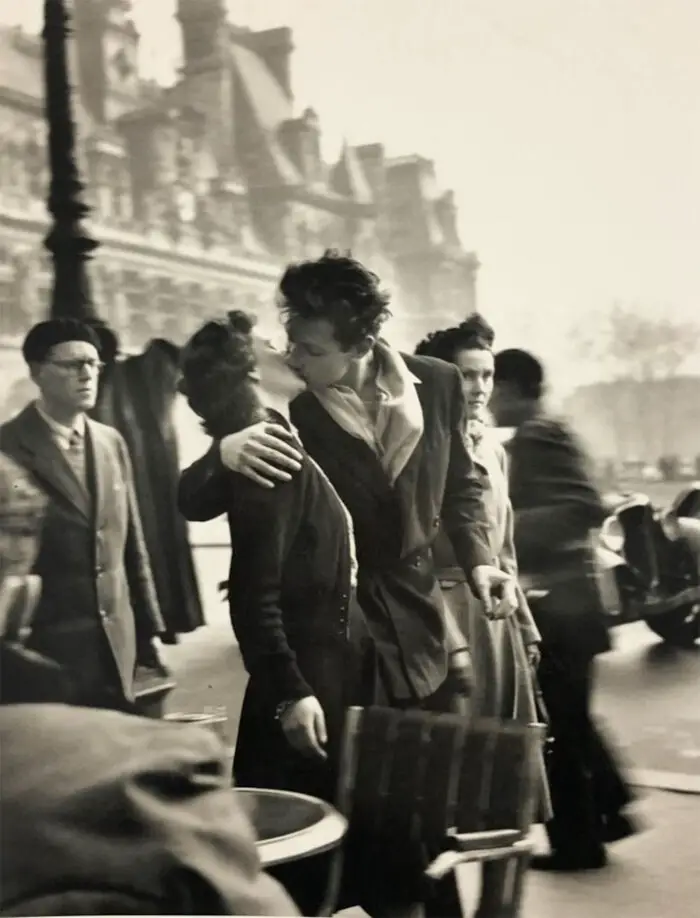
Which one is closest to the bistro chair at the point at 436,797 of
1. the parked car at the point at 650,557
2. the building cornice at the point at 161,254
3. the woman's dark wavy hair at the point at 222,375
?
the parked car at the point at 650,557

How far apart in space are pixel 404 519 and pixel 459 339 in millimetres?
348

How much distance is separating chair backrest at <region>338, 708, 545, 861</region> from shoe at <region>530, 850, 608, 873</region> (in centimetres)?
10

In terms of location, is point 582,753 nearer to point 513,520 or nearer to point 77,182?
point 513,520

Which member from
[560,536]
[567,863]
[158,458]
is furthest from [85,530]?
[567,863]

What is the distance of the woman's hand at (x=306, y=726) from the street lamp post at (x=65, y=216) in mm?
788

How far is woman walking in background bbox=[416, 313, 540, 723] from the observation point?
2.10 meters

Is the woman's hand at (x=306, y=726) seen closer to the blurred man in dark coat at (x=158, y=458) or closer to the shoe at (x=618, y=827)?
the blurred man in dark coat at (x=158, y=458)

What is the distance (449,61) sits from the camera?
87.7 inches

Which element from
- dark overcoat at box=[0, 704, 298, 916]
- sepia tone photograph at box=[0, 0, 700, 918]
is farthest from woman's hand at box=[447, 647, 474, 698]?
dark overcoat at box=[0, 704, 298, 916]

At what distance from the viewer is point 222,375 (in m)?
2.11

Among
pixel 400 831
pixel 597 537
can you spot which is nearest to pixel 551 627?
pixel 597 537

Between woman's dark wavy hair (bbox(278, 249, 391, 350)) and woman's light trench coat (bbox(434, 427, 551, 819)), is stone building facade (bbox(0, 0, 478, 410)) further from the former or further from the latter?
woman's light trench coat (bbox(434, 427, 551, 819))

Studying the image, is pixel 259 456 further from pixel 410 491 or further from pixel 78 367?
pixel 78 367

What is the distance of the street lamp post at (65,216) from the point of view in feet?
7.16
